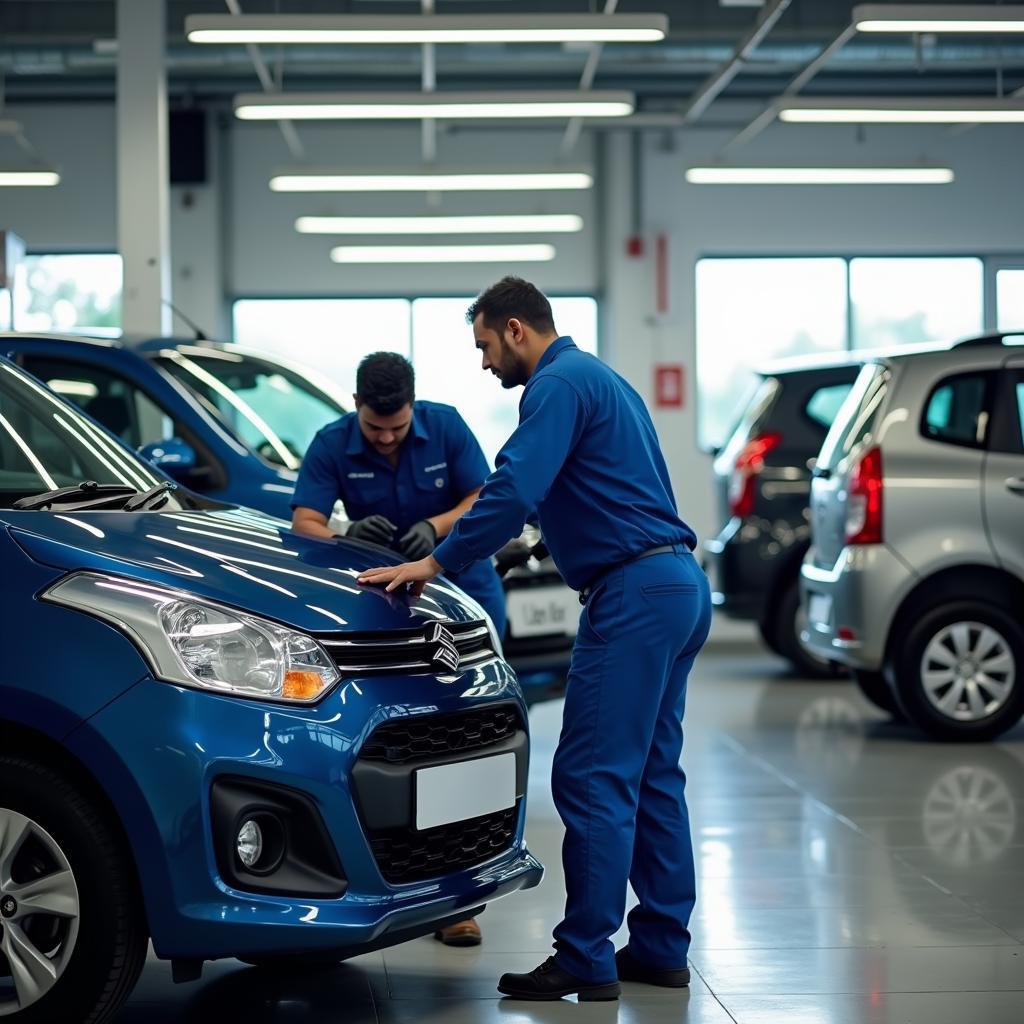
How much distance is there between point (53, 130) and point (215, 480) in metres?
10.5

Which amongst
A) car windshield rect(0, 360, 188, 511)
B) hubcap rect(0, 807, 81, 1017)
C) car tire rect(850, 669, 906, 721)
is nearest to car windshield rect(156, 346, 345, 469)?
car windshield rect(0, 360, 188, 511)

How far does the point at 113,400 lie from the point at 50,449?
2.81 metres

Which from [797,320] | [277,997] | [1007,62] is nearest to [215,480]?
[277,997]

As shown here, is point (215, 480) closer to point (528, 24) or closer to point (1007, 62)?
point (528, 24)

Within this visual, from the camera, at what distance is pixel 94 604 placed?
312 centimetres

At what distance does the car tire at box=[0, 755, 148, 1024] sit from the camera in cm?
309

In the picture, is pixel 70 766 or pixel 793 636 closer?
pixel 70 766

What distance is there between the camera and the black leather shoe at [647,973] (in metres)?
3.99

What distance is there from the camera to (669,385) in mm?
15430

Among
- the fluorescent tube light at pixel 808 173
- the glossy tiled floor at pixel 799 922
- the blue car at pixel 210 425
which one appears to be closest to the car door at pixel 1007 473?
the glossy tiled floor at pixel 799 922

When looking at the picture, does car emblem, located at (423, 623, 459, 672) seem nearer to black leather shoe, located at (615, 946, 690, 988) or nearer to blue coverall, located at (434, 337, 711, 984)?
blue coverall, located at (434, 337, 711, 984)

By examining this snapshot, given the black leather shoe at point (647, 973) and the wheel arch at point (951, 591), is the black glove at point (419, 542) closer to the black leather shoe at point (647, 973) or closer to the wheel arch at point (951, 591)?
the black leather shoe at point (647, 973)

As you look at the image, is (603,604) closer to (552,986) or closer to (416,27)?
(552,986)

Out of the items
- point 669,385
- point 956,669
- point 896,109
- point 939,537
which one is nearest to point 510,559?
point 939,537
